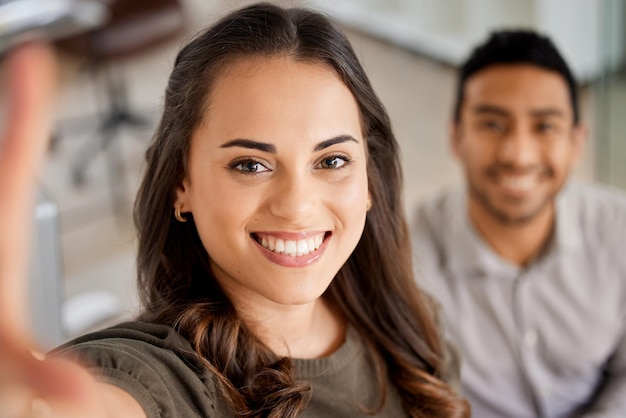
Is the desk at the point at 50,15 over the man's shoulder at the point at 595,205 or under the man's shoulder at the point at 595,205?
over

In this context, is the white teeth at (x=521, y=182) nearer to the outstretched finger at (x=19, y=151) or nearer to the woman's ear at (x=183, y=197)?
the woman's ear at (x=183, y=197)

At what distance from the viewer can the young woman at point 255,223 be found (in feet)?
3.22

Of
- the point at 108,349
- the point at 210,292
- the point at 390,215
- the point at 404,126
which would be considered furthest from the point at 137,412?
the point at 404,126

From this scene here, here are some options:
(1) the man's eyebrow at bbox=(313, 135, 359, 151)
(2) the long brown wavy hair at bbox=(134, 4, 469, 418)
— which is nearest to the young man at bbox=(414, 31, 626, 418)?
(2) the long brown wavy hair at bbox=(134, 4, 469, 418)

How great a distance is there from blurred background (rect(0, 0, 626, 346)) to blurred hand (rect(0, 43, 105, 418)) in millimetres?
1831

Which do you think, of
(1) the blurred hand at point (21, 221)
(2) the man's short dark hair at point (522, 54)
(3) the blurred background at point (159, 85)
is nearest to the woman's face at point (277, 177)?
(1) the blurred hand at point (21, 221)

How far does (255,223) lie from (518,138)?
92 cm

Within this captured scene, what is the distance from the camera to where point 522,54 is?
1.82 meters

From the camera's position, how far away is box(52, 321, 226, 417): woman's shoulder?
2.72 ft

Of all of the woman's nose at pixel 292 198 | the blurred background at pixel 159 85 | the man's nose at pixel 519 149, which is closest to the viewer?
the woman's nose at pixel 292 198

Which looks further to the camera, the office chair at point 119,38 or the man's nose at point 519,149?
the office chair at point 119,38

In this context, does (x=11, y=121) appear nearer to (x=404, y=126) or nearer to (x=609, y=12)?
(x=609, y=12)

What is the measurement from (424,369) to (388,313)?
0.10 meters

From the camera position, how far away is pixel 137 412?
80 centimetres
